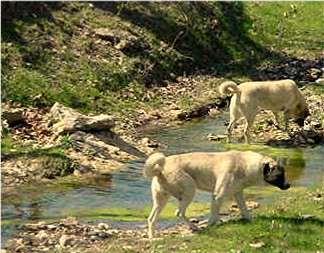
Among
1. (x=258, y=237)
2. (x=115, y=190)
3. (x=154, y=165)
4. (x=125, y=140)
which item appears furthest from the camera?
(x=125, y=140)

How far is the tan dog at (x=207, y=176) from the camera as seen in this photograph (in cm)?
1343

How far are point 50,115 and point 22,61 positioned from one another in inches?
195

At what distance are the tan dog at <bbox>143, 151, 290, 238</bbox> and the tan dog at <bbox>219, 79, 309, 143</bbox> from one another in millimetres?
8981

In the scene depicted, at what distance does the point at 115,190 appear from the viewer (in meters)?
17.6

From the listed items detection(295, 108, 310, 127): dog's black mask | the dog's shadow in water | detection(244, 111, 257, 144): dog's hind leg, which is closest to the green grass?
detection(295, 108, 310, 127): dog's black mask

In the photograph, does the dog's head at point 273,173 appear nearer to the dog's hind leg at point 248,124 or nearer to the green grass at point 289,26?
the dog's hind leg at point 248,124

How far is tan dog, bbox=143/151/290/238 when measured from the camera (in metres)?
13.4

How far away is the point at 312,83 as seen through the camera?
33125 millimetres

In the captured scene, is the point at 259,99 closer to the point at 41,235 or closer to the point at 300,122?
the point at 300,122

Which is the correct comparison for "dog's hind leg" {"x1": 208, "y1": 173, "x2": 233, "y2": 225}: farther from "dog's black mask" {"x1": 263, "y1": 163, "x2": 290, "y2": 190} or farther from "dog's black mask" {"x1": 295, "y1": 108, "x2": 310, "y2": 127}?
"dog's black mask" {"x1": 295, "y1": 108, "x2": 310, "y2": 127}

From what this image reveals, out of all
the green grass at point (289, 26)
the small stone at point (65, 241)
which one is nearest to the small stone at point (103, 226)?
the small stone at point (65, 241)

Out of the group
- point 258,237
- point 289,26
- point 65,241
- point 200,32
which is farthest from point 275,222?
point 289,26

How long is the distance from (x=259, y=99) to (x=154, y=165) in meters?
11.0

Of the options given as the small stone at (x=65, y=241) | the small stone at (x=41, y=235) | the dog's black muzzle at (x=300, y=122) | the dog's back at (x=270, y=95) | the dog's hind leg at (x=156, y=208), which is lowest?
the small stone at (x=41, y=235)
